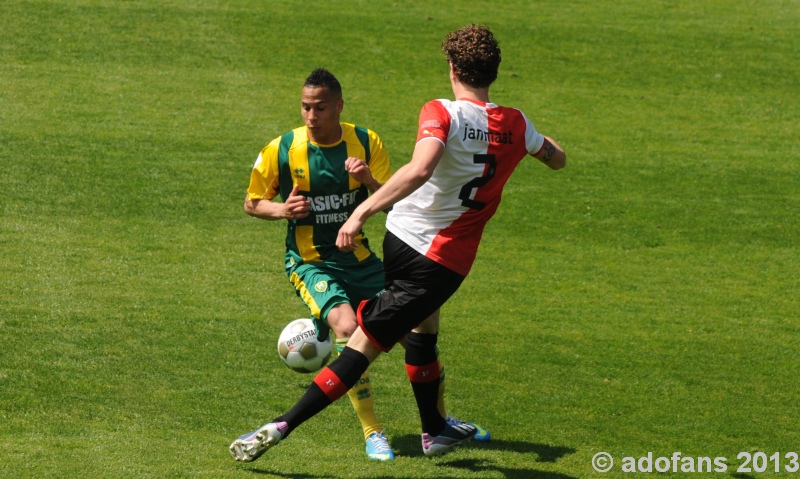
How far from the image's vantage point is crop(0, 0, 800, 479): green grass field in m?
6.30

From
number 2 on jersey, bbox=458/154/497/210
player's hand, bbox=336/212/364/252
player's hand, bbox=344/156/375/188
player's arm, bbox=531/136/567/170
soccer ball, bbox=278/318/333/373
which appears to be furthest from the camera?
soccer ball, bbox=278/318/333/373

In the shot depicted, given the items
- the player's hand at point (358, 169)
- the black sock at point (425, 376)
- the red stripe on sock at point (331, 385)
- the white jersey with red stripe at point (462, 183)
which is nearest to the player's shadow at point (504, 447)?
the black sock at point (425, 376)

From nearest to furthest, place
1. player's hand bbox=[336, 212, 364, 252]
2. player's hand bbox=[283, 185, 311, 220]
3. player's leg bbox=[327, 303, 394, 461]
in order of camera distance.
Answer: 1. player's hand bbox=[336, 212, 364, 252]
2. player's hand bbox=[283, 185, 311, 220]
3. player's leg bbox=[327, 303, 394, 461]

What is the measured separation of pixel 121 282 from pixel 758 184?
7635 mm

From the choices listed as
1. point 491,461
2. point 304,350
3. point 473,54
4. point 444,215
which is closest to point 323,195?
point 304,350

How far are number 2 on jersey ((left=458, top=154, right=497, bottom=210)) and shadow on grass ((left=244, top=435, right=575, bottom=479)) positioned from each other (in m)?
1.55

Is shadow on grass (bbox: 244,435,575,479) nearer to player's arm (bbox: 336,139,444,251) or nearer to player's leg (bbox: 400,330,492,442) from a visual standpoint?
player's leg (bbox: 400,330,492,442)

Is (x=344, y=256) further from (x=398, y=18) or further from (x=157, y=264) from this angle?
(x=398, y=18)

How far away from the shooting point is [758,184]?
1211 centimetres

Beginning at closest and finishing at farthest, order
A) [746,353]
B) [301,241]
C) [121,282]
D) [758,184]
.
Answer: [301,241] → [746,353] → [121,282] → [758,184]

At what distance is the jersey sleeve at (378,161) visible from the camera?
20.6 ft

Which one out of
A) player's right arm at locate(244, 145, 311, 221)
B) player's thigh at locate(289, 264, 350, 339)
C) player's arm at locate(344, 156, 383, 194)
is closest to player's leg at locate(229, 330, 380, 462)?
player's thigh at locate(289, 264, 350, 339)

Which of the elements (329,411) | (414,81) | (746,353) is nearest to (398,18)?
(414,81)

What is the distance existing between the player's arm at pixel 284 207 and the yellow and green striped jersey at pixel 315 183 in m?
0.08
